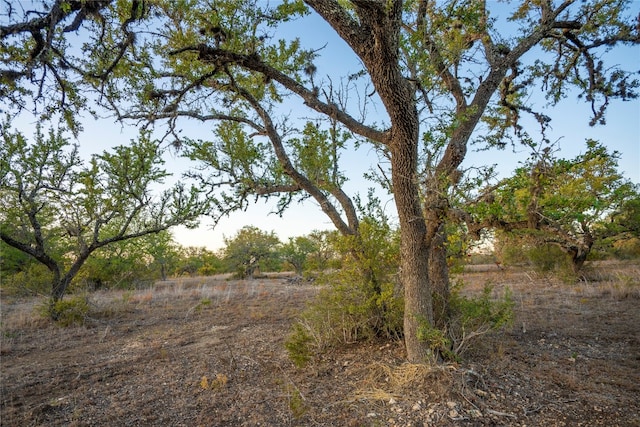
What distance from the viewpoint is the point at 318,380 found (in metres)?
4.23

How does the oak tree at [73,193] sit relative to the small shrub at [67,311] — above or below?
above

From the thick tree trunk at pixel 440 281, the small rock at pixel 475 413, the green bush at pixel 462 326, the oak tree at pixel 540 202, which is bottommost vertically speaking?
the small rock at pixel 475 413

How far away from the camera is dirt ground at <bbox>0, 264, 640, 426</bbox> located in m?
3.33

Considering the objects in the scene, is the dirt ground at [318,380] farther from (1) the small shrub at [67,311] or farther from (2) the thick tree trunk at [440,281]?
(1) the small shrub at [67,311]

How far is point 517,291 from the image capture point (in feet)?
36.7

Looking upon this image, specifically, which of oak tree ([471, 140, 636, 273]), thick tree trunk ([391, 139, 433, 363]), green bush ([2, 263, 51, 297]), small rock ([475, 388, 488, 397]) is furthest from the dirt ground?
green bush ([2, 263, 51, 297])

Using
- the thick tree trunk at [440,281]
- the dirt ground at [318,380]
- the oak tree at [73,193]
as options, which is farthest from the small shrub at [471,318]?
the oak tree at [73,193]

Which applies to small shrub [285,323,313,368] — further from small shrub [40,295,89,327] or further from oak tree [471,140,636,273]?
small shrub [40,295,89,327]

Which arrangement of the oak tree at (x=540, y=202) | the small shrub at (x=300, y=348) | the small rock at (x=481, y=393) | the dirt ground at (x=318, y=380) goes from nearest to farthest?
the oak tree at (x=540, y=202)
the dirt ground at (x=318, y=380)
the small rock at (x=481, y=393)
the small shrub at (x=300, y=348)

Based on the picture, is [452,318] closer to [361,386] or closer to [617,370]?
[361,386]

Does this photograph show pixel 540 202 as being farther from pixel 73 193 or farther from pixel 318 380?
pixel 73 193

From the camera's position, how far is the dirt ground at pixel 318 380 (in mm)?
3334

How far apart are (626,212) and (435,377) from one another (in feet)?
36.5

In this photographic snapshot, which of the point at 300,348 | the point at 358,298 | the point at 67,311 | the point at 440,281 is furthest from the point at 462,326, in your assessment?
the point at 67,311
